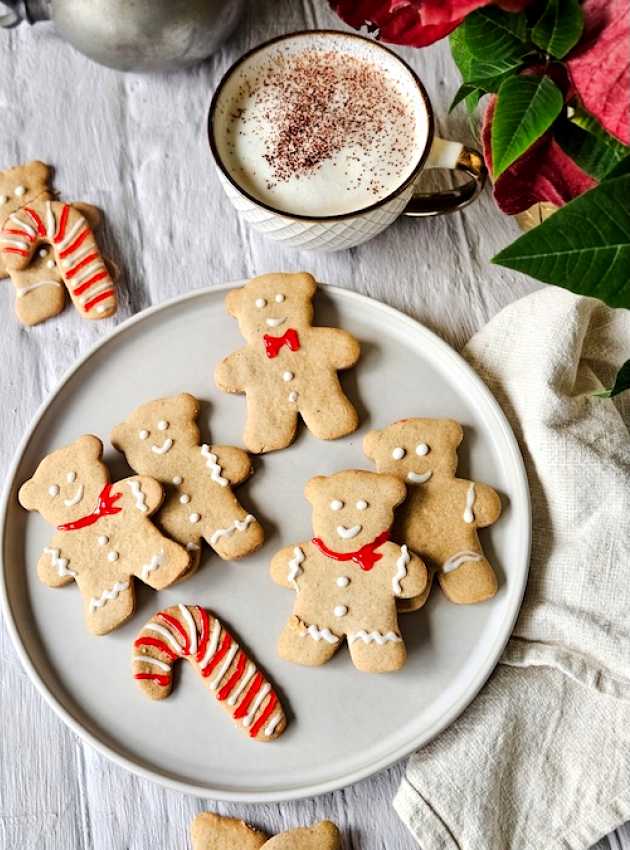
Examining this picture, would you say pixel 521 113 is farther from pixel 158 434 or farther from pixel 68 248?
pixel 68 248

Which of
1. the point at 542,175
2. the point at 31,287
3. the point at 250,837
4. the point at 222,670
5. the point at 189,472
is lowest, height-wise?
the point at 250,837

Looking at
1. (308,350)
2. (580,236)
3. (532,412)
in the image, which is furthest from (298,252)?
(580,236)

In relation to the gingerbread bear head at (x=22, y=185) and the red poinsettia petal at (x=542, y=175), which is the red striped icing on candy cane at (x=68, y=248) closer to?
the gingerbread bear head at (x=22, y=185)

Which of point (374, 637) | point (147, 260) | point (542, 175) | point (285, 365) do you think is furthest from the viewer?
point (147, 260)

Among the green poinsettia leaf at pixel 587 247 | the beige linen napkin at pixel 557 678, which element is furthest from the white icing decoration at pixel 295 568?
the green poinsettia leaf at pixel 587 247

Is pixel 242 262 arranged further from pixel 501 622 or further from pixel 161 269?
pixel 501 622

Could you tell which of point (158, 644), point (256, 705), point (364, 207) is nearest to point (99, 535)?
point (158, 644)

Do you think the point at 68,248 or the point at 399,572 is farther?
the point at 68,248

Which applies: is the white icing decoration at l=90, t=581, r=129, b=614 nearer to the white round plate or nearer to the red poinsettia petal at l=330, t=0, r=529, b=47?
the white round plate
